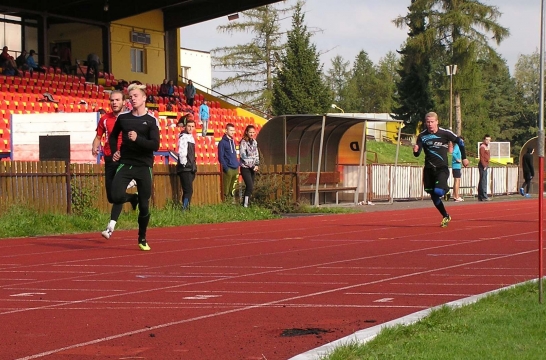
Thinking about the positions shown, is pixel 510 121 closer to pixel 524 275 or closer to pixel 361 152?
pixel 361 152

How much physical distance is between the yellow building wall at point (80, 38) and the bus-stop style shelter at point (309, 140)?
61.9 feet

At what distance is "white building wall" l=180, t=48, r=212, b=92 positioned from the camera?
2680 inches

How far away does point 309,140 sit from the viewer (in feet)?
91.9

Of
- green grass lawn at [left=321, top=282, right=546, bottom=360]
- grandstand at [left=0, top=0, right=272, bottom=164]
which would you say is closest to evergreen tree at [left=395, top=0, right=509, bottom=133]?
grandstand at [left=0, top=0, right=272, bottom=164]

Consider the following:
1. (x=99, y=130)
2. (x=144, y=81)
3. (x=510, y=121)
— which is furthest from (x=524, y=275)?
(x=510, y=121)

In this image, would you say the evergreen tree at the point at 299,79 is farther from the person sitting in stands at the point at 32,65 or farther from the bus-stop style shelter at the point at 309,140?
the bus-stop style shelter at the point at 309,140

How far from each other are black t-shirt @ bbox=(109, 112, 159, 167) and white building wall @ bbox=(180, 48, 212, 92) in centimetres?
5536

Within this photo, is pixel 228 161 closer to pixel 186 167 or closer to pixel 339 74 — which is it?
pixel 186 167

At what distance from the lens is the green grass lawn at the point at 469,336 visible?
5.38 m

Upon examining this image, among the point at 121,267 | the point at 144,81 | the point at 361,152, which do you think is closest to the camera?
the point at 121,267

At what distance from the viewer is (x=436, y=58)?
71.6 metres

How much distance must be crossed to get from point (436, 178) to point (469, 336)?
11093mm

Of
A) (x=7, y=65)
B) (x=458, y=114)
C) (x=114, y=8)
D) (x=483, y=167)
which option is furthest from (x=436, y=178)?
(x=458, y=114)

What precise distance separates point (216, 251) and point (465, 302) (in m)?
6.20
